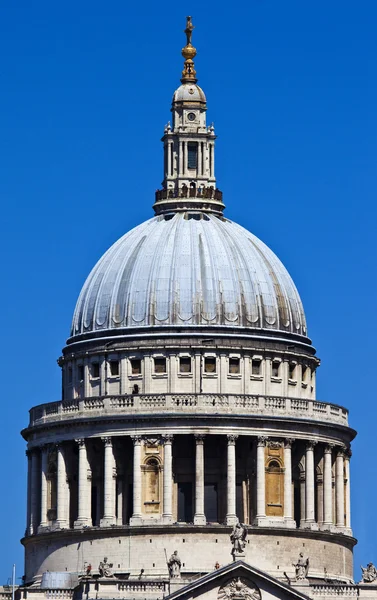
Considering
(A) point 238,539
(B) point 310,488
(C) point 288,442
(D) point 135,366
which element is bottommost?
(A) point 238,539

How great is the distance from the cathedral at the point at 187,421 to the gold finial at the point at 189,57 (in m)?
2.30

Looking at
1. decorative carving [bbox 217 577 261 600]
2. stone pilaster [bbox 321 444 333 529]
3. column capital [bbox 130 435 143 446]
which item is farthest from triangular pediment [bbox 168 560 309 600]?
stone pilaster [bbox 321 444 333 529]

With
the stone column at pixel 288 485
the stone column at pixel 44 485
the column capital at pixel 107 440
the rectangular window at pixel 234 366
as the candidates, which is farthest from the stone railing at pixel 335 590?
the stone column at pixel 44 485

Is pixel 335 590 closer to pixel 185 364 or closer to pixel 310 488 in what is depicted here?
pixel 310 488

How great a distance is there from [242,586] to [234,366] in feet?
70.6

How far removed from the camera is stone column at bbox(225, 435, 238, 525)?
178000 mm

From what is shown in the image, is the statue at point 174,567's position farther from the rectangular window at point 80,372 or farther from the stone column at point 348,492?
the rectangular window at point 80,372

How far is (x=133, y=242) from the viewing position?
189375mm

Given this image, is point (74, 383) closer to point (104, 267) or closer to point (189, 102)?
point (104, 267)

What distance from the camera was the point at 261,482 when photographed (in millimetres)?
179750

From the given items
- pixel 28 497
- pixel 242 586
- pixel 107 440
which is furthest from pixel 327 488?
pixel 242 586

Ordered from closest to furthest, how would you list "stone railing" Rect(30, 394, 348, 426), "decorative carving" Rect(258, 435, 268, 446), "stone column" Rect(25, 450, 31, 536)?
"stone railing" Rect(30, 394, 348, 426)
"decorative carving" Rect(258, 435, 268, 446)
"stone column" Rect(25, 450, 31, 536)

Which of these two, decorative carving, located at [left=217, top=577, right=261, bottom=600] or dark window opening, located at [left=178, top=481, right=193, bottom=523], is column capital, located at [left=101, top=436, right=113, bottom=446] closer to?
dark window opening, located at [left=178, top=481, right=193, bottom=523]

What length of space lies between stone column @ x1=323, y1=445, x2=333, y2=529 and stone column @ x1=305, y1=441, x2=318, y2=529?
1273mm
